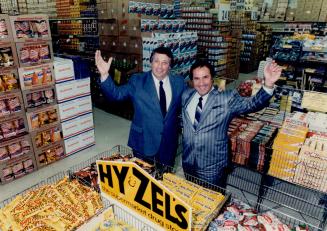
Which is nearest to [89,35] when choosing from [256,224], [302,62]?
[302,62]

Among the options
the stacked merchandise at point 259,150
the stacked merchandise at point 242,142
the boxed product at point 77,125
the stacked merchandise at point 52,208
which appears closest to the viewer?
the stacked merchandise at point 52,208

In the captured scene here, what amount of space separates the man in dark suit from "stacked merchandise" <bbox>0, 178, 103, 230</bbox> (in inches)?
38.3

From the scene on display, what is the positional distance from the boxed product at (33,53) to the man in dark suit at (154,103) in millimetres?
2064

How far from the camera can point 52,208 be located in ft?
6.01

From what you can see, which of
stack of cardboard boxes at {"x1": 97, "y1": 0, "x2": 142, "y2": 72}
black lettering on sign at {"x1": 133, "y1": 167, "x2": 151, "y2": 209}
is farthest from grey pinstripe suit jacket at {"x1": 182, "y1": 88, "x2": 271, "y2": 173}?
stack of cardboard boxes at {"x1": 97, "y1": 0, "x2": 142, "y2": 72}

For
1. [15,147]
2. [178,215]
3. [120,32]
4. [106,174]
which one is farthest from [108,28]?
[178,215]

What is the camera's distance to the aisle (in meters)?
4.19

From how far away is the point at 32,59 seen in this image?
412 centimetres

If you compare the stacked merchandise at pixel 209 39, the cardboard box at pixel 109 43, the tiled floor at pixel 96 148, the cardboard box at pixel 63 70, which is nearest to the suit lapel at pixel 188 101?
the tiled floor at pixel 96 148

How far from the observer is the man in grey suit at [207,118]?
8.07 ft

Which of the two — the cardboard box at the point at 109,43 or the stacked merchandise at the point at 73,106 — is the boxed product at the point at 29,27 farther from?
the cardboard box at the point at 109,43

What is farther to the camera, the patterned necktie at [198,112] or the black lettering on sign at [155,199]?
the patterned necktie at [198,112]

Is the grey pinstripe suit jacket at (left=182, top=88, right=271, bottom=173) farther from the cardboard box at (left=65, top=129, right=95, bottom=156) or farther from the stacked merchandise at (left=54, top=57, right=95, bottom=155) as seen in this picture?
the cardboard box at (left=65, top=129, right=95, bottom=156)

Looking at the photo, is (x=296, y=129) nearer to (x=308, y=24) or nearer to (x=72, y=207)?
(x=72, y=207)
